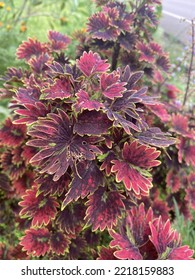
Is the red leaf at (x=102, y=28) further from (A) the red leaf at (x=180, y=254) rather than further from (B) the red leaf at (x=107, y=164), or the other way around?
(A) the red leaf at (x=180, y=254)

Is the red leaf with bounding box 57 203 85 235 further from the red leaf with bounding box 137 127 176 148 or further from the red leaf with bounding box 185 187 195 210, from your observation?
the red leaf with bounding box 185 187 195 210

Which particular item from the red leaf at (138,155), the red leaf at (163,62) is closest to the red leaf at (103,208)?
the red leaf at (138,155)

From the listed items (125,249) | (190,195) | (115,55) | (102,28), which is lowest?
(190,195)

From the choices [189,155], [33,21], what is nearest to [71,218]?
[189,155]

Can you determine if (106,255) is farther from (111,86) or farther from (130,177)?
(111,86)

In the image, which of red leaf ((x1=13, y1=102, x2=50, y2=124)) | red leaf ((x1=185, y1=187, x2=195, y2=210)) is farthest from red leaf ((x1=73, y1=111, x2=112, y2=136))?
red leaf ((x1=185, y1=187, x2=195, y2=210))

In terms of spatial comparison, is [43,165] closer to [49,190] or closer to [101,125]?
[49,190]
